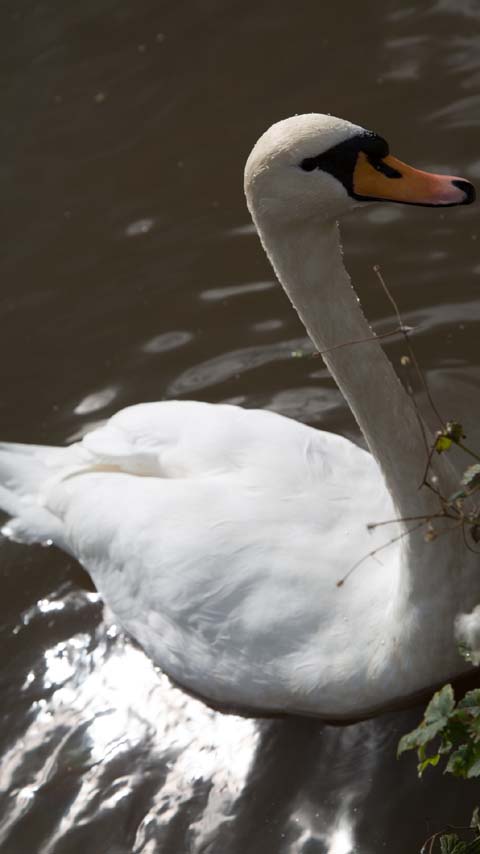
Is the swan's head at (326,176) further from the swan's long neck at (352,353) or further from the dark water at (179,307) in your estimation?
the dark water at (179,307)

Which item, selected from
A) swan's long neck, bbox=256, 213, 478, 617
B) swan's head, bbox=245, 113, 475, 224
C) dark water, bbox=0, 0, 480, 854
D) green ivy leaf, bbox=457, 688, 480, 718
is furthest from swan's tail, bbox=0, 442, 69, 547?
green ivy leaf, bbox=457, 688, 480, 718

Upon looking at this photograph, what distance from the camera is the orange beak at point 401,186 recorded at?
3713mm

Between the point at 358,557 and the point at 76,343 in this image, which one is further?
the point at 76,343

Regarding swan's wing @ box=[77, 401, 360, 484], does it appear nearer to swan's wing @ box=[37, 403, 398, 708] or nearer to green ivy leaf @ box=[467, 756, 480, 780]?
swan's wing @ box=[37, 403, 398, 708]

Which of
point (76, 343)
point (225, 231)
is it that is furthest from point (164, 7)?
point (76, 343)

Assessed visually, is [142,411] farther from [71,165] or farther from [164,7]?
[164,7]

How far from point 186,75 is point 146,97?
0.30 meters

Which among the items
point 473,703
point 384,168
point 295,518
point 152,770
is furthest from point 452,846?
point 384,168

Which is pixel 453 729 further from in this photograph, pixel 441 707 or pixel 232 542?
pixel 232 542

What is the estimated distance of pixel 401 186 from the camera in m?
3.75

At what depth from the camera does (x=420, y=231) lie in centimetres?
670

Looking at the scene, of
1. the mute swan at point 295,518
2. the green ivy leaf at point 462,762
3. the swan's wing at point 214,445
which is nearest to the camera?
the green ivy leaf at point 462,762

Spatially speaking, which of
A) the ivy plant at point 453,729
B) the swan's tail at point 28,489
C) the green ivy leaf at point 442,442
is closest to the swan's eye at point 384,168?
the green ivy leaf at point 442,442

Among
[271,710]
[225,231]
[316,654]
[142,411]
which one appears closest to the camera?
[316,654]
